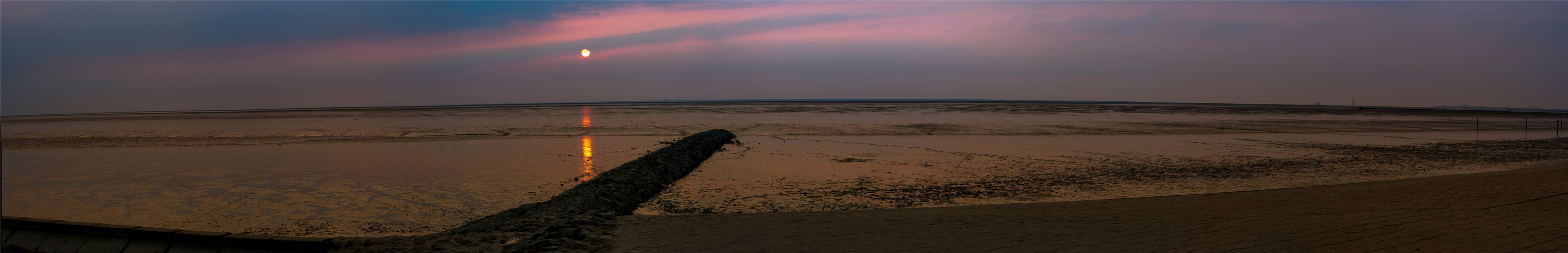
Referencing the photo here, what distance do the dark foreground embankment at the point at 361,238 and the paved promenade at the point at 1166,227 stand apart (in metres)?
0.43

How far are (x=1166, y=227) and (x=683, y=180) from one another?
23.3ft

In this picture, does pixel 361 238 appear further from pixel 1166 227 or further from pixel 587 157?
pixel 587 157

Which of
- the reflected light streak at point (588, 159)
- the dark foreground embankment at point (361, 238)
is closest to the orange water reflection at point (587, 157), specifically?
the reflected light streak at point (588, 159)

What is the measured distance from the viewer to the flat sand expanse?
888 centimetres

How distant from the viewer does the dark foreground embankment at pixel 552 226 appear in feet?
20.2

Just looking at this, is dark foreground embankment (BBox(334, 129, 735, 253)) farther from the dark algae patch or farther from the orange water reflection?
the orange water reflection

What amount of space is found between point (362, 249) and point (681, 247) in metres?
2.64

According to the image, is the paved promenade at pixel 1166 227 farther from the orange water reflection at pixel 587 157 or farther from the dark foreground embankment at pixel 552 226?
the orange water reflection at pixel 587 157

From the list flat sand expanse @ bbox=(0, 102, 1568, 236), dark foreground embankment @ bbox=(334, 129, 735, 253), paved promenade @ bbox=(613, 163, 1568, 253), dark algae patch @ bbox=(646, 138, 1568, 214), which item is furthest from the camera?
dark algae patch @ bbox=(646, 138, 1568, 214)

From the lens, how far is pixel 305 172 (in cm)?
1283

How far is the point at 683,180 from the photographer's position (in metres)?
11.5

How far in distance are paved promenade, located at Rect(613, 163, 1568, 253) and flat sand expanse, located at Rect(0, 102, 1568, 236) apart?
1.25 m

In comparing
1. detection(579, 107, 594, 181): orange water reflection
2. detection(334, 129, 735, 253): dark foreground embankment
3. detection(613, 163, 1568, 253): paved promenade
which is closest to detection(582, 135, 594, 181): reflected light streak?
detection(579, 107, 594, 181): orange water reflection

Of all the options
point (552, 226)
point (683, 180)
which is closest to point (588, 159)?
point (683, 180)
